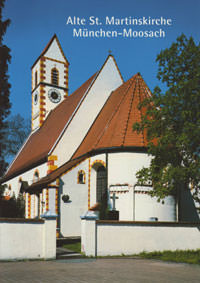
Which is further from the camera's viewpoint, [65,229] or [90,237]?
[65,229]

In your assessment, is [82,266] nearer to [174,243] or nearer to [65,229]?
[174,243]

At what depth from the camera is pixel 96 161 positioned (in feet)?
65.3

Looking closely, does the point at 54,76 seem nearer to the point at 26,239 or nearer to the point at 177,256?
the point at 26,239

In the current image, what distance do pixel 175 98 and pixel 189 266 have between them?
6.37 meters

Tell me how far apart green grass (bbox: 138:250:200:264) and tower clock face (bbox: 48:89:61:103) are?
2281 cm

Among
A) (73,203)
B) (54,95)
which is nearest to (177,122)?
(73,203)

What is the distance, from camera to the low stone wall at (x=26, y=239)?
11312 millimetres

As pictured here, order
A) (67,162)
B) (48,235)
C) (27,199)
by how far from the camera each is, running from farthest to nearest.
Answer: (27,199) < (67,162) < (48,235)

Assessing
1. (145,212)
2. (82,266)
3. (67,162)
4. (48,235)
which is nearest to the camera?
(82,266)

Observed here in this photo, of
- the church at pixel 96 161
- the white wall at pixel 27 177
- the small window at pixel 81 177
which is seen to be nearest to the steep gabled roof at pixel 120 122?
the church at pixel 96 161

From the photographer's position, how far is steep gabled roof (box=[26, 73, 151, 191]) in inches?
742

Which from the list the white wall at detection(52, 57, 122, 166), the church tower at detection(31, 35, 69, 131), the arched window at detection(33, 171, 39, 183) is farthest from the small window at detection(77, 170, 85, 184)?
the church tower at detection(31, 35, 69, 131)

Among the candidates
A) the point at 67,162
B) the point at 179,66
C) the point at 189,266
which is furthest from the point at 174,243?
the point at 67,162

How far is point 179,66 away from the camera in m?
14.4
